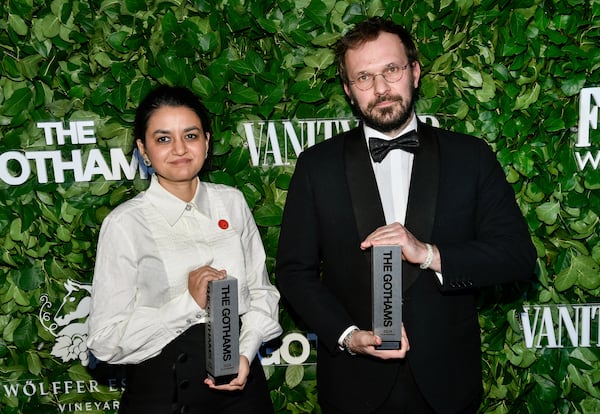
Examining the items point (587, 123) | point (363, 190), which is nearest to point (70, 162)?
point (363, 190)

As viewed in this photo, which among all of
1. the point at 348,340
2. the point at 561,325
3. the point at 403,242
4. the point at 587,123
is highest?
the point at 587,123

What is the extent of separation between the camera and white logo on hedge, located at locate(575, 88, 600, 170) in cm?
271

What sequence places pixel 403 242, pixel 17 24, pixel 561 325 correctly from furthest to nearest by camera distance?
pixel 561 325 < pixel 17 24 < pixel 403 242

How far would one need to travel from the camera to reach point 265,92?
8.86 ft

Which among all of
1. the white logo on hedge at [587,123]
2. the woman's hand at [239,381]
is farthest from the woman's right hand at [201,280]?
the white logo on hedge at [587,123]

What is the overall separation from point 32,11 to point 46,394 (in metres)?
1.66

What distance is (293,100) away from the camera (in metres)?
2.72

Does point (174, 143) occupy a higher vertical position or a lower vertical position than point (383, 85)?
lower

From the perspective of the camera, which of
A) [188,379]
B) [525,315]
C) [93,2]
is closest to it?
[188,379]

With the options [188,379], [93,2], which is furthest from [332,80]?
[188,379]

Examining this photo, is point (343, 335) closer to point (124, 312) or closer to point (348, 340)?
point (348, 340)

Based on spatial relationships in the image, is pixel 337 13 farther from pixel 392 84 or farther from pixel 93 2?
pixel 93 2

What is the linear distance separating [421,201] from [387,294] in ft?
1.13

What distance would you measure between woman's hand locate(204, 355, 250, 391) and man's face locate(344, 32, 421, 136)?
2.88 ft
